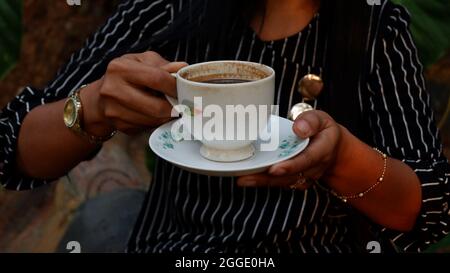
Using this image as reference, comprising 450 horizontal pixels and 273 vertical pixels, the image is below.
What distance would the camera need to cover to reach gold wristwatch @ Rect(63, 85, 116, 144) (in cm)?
81

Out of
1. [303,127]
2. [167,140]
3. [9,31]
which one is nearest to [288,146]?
[303,127]

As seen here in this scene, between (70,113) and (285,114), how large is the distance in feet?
0.96

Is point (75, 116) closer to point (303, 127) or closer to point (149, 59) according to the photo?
point (149, 59)

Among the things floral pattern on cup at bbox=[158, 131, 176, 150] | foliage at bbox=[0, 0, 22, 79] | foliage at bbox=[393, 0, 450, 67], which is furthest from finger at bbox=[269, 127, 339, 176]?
foliage at bbox=[0, 0, 22, 79]

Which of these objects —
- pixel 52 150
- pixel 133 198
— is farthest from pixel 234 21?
pixel 133 198

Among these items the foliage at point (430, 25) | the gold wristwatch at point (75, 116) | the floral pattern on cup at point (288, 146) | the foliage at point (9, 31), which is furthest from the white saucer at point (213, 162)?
the foliage at point (9, 31)

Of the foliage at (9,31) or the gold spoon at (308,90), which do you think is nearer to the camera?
the gold spoon at (308,90)

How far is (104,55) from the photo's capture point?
0.95 m

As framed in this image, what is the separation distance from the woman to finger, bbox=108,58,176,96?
0.14ft

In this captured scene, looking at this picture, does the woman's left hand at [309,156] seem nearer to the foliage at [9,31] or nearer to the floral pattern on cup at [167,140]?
the floral pattern on cup at [167,140]

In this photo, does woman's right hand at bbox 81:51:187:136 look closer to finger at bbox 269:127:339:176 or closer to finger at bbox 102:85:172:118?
finger at bbox 102:85:172:118

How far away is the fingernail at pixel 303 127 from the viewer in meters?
0.70

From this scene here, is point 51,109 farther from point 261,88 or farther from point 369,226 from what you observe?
point 369,226
